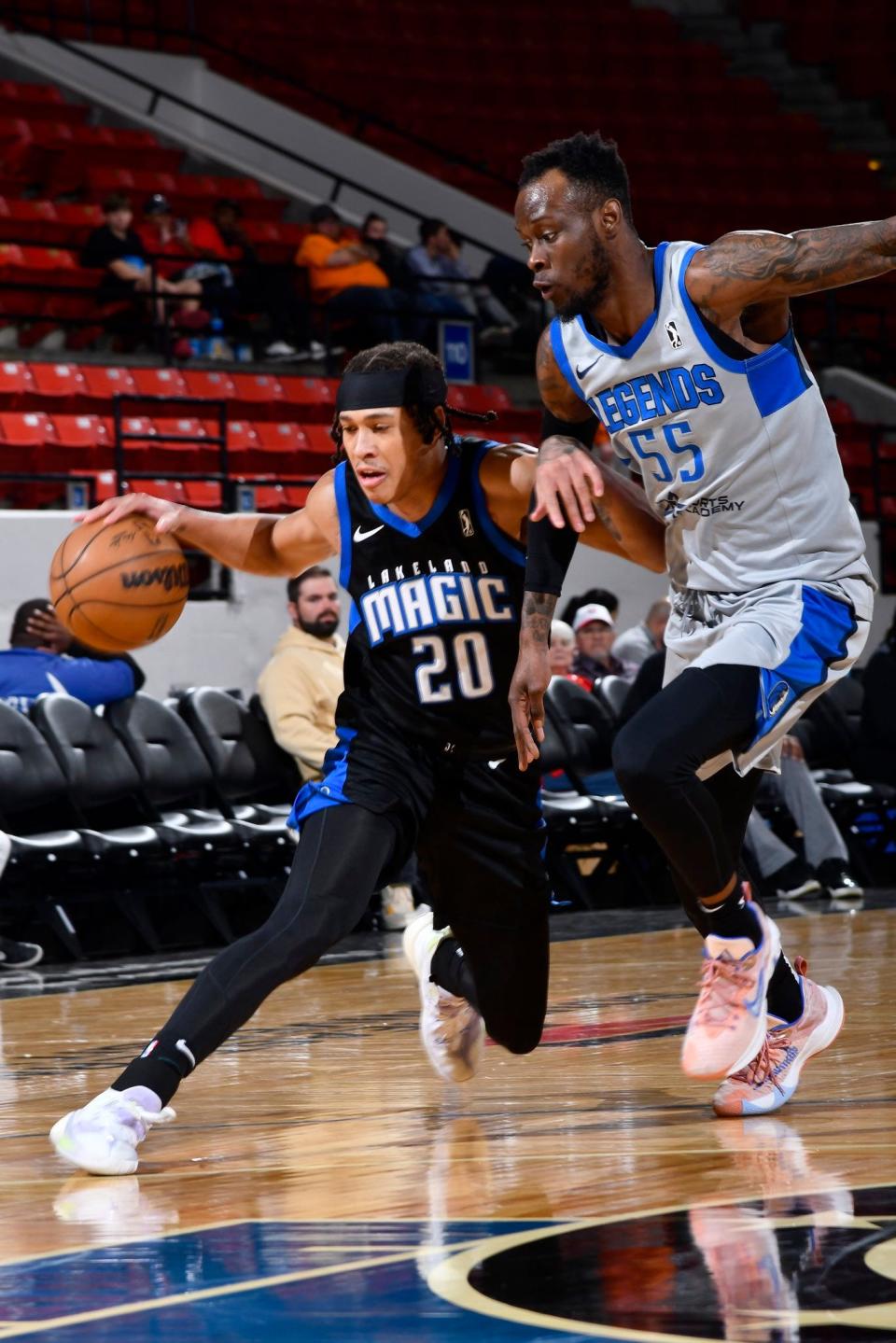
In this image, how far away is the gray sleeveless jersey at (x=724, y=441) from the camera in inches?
145

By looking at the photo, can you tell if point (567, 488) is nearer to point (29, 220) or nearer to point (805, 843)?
point (805, 843)

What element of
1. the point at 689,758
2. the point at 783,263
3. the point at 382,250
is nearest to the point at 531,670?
the point at 689,758

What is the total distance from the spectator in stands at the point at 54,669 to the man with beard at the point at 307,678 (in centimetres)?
57

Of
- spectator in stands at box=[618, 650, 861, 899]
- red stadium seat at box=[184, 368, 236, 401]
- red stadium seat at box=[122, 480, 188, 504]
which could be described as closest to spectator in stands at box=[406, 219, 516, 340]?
red stadium seat at box=[184, 368, 236, 401]

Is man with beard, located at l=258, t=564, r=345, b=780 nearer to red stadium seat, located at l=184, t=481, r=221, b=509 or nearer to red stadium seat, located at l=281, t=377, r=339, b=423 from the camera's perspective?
red stadium seat, located at l=184, t=481, r=221, b=509

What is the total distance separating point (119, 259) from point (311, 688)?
5.47m

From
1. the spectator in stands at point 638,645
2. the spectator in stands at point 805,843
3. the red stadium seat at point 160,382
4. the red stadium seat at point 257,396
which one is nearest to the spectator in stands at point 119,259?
the red stadium seat at point 160,382

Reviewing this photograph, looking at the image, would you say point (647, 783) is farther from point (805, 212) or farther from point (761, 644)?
point (805, 212)

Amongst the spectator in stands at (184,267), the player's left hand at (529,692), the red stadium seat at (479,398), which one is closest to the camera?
the player's left hand at (529,692)

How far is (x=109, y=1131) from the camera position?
3406 mm

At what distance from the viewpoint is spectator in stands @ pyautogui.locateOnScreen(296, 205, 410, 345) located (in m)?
13.5

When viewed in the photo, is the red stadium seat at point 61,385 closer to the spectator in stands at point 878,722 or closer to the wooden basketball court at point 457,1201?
the spectator in stands at point 878,722

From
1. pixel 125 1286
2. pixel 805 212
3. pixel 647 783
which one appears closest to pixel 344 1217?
pixel 125 1286

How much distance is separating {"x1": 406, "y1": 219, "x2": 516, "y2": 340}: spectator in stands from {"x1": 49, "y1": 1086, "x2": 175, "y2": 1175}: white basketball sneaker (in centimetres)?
1101
